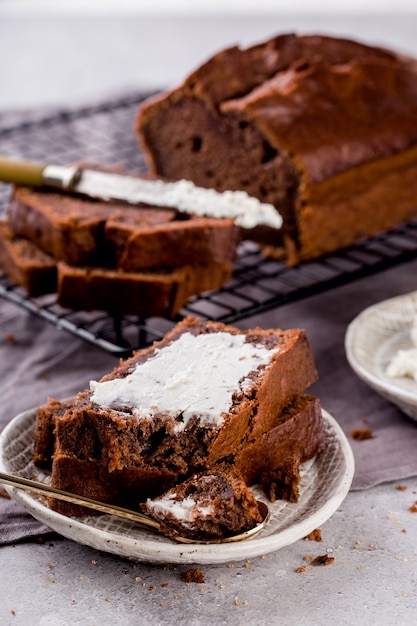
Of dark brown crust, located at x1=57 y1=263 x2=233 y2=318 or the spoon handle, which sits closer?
the spoon handle

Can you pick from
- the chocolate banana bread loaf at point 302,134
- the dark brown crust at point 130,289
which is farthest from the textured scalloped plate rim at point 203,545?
the chocolate banana bread loaf at point 302,134

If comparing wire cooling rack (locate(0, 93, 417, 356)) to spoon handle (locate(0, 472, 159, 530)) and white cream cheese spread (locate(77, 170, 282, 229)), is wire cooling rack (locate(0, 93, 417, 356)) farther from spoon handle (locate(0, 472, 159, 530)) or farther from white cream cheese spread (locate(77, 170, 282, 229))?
spoon handle (locate(0, 472, 159, 530))

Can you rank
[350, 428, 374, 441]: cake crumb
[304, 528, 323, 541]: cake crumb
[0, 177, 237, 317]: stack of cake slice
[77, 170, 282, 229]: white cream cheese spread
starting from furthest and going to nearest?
1. [77, 170, 282, 229]: white cream cheese spread
2. [0, 177, 237, 317]: stack of cake slice
3. [350, 428, 374, 441]: cake crumb
4. [304, 528, 323, 541]: cake crumb

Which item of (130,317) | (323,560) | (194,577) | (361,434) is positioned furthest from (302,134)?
(194,577)

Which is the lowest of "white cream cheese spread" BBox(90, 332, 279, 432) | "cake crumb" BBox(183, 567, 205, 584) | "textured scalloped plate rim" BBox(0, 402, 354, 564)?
"cake crumb" BBox(183, 567, 205, 584)

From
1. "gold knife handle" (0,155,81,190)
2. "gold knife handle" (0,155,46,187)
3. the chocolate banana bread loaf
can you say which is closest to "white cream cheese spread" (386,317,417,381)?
the chocolate banana bread loaf

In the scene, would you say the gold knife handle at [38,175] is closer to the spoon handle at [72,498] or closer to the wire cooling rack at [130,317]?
the wire cooling rack at [130,317]

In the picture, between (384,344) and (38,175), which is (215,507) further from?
(38,175)

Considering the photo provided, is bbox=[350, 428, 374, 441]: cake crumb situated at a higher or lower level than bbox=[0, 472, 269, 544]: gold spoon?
lower
